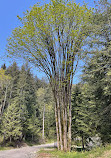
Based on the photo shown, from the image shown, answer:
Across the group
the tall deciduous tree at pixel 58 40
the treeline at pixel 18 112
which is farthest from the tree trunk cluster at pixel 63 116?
the treeline at pixel 18 112

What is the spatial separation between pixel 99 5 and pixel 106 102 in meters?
6.39

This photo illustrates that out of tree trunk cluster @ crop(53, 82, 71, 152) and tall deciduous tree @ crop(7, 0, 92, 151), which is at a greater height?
tall deciduous tree @ crop(7, 0, 92, 151)

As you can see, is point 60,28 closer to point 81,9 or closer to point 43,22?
point 43,22

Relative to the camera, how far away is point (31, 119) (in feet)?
88.6

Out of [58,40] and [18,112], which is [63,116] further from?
[18,112]

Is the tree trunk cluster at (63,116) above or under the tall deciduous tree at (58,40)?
under

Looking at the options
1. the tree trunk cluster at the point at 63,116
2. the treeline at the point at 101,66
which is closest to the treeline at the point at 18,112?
the tree trunk cluster at the point at 63,116

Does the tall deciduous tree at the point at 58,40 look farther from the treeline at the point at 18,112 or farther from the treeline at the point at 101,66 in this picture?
the treeline at the point at 18,112

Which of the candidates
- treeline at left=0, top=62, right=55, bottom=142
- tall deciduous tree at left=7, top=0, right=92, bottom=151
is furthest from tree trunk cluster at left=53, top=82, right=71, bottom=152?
treeline at left=0, top=62, right=55, bottom=142

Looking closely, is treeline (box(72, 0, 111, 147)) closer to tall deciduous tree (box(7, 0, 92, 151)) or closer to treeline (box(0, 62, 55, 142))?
tall deciduous tree (box(7, 0, 92, 151))

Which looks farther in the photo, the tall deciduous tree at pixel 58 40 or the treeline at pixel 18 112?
the treeline at pixel 18 112

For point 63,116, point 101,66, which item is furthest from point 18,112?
point 101,66

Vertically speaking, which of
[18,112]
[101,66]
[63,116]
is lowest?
[63,116]

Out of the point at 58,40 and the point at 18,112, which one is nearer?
the point at 58,40
